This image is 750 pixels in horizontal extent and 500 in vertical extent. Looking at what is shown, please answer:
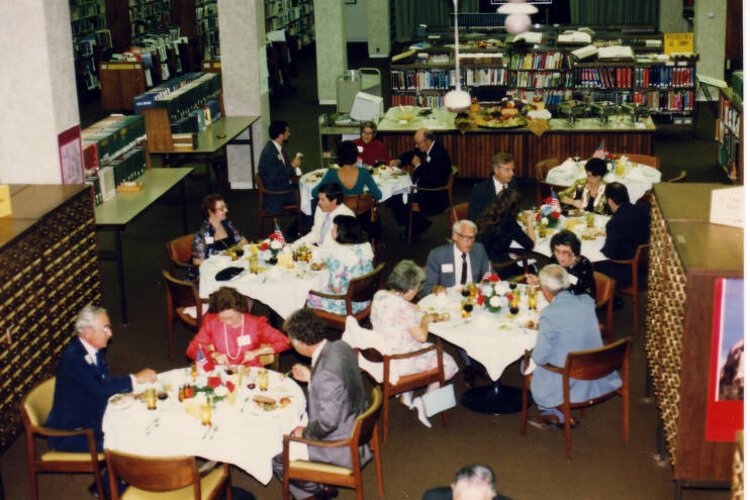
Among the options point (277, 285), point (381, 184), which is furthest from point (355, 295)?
point (381, 184)

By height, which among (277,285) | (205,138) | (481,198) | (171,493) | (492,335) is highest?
(205,138)

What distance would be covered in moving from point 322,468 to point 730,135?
375 inches

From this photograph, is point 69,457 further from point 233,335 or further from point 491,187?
point 491,187

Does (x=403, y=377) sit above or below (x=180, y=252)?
below

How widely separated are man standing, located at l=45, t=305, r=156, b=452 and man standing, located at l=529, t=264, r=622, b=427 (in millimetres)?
2430

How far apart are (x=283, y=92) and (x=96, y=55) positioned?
3.65m

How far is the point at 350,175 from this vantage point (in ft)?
A: 34.0

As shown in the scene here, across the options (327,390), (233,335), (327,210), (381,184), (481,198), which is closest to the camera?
(327,390)

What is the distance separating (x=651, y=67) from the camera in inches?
641

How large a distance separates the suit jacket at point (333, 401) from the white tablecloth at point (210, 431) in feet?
0.69

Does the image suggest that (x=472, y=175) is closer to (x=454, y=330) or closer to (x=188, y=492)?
(x=454, y=330)

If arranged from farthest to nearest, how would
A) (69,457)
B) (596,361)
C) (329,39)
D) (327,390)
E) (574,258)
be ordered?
(329,39) → (574,258) → (596,361) → (69,457) → (327,390)

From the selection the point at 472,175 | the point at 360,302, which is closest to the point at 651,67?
the point at 472,175

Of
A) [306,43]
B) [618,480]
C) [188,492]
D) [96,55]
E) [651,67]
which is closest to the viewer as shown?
[188,492]
